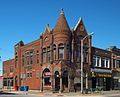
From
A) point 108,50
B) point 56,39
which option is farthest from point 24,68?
point 108,50

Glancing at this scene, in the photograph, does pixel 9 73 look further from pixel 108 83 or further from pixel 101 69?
pixel 108 83

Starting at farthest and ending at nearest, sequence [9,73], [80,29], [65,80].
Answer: [9,73], [80,29], [65,80]

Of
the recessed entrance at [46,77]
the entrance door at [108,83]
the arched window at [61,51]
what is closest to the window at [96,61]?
the entrance door at [108,83]

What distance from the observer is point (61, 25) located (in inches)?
2130

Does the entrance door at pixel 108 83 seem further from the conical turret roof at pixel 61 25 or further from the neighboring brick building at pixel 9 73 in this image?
the neighboring brick building at pixel 9 73

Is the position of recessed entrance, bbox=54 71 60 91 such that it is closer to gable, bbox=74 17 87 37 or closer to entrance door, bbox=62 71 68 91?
entrance door, bbox=62 71 68 91

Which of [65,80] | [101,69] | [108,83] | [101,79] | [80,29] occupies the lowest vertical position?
[108,83]

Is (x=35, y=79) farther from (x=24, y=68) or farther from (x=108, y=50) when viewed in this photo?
(x=108, y=50)

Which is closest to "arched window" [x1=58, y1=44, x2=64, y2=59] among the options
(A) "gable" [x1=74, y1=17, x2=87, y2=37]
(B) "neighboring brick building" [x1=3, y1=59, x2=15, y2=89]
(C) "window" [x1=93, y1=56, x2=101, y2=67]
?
(A) "gable" [x1=74, y1=17, x2=87, y2=37]

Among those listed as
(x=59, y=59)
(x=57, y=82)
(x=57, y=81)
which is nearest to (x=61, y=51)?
Result: (x=59, y=59)

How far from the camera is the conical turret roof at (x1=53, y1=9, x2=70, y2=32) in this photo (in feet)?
177

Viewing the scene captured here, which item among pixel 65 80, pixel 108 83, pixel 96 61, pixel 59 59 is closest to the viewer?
pixel 59 59

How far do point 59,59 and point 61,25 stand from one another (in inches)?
240

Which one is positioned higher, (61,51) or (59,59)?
(61,51)
